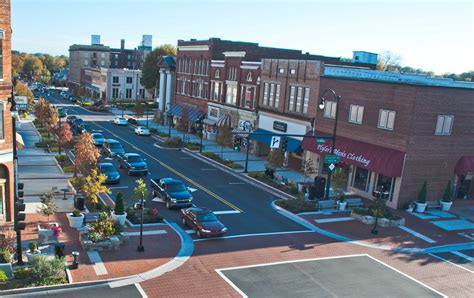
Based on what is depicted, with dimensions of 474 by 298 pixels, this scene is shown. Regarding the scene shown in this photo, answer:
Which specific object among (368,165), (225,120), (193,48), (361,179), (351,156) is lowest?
(361,179)

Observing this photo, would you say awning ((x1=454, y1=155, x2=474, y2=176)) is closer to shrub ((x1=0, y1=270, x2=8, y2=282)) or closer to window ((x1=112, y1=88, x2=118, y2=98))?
shrub ((x1=0, y1=270, x2=8, y2=282))

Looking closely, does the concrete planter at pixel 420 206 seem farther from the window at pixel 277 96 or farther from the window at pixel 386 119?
the window at pixel 277 96

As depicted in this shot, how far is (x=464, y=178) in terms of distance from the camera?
1384 inches

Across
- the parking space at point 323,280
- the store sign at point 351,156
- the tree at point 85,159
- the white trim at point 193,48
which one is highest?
the white trim at point 193,48

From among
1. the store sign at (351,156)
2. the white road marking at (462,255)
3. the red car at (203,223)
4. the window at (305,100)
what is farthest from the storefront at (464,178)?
the red car at (203,223)

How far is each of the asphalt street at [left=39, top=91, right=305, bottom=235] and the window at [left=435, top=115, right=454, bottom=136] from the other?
1317cm

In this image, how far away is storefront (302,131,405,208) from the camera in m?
32.1

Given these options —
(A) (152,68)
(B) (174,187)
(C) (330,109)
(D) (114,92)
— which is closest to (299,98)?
(C) (330,109)

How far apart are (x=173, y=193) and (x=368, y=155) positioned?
1497 cm

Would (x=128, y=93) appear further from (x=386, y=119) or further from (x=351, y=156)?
(x=386, y=119)

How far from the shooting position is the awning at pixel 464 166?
3372cm

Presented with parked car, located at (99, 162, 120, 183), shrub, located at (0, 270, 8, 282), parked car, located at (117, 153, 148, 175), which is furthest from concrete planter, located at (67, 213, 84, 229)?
parked car, located at (117, 153, 148, 175)

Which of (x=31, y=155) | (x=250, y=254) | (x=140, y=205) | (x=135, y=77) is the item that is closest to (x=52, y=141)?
(x=31, y=155)

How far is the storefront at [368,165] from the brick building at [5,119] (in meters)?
21.1
